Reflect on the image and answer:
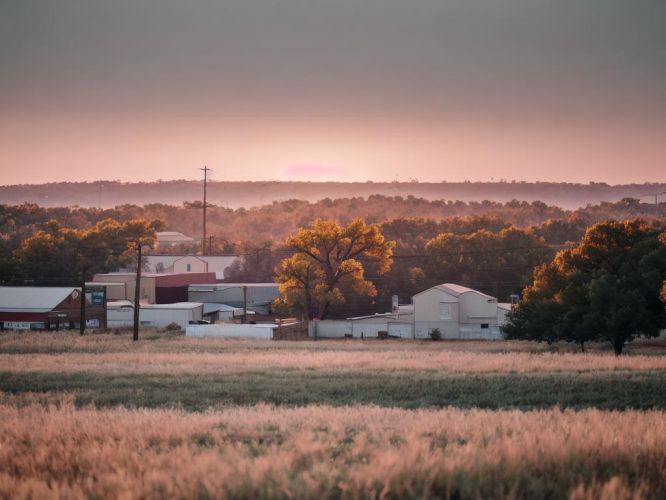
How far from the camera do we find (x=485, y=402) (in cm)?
2208

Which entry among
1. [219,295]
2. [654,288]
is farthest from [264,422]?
[219,295]

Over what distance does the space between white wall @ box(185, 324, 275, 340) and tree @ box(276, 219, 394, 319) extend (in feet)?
53.4

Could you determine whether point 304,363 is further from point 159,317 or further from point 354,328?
point 159,317

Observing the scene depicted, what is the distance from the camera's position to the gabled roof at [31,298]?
69375 mm

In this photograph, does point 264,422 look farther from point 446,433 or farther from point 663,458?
point 663,458

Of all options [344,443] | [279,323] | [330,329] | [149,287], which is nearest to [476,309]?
[330,329]

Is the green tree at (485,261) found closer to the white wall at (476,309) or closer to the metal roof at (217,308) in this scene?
the white wall at (476,309)

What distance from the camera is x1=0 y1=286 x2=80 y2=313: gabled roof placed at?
69.4m

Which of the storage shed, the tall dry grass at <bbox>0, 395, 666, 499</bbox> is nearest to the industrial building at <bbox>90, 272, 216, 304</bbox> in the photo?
the storage shed

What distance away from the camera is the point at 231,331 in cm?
6225

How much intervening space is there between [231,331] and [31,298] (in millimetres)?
18591

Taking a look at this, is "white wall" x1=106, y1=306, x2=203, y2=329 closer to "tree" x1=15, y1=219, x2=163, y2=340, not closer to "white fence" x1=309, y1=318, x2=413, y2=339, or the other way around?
"white fence" x1=309, y1=318, x2=413, y2=339

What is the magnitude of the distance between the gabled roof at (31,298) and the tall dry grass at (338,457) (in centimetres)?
5728

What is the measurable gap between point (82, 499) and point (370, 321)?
215 feet
